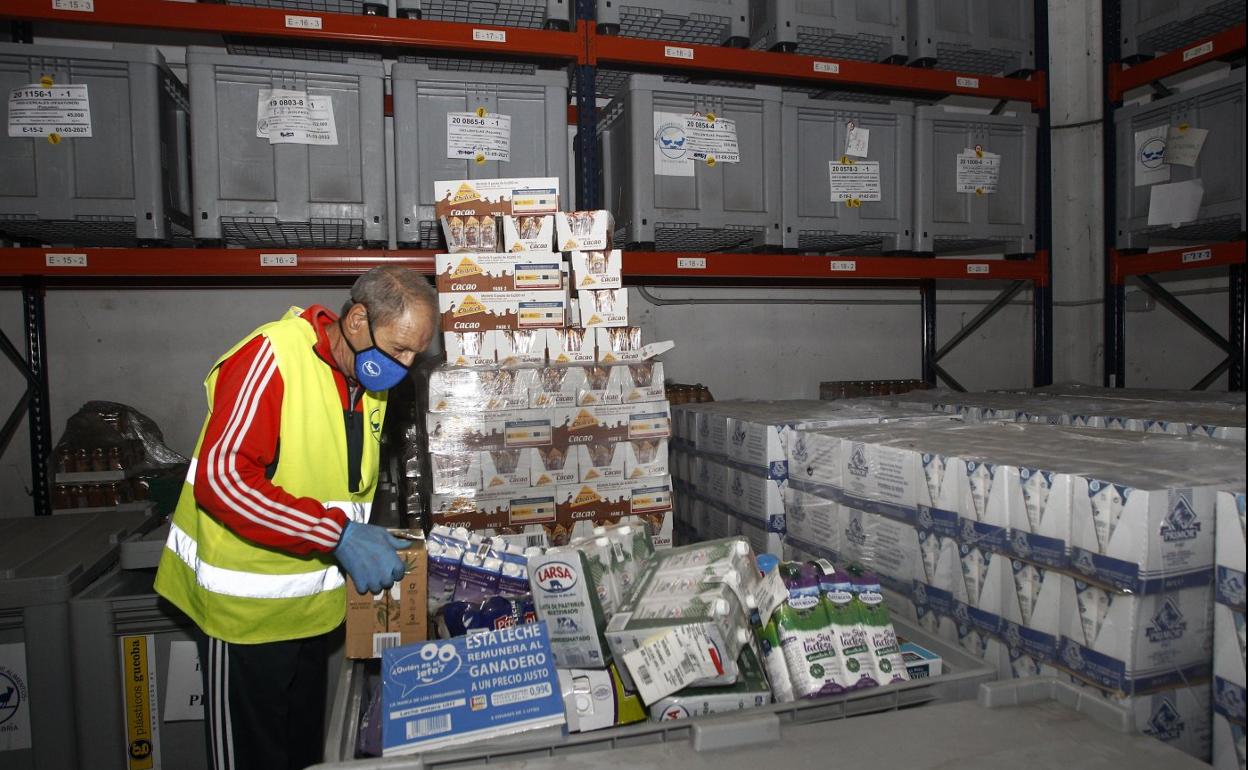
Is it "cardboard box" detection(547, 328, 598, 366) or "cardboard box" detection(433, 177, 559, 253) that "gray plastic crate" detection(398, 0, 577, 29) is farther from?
"cardboard box" detection(547, 328, 598, 366)

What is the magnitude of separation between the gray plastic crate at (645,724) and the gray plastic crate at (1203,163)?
367cm

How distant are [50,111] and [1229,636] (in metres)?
4.64

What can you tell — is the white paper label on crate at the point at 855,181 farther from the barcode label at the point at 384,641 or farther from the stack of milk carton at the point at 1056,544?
the barcode label at the point at 384,641

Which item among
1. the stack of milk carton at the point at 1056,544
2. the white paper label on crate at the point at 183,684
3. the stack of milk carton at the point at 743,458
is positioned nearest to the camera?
the stack of milk carton at the point at 1056,544

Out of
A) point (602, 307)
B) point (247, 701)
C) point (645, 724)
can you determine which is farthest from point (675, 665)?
point (602, 307)

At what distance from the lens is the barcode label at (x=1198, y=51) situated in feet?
13.5

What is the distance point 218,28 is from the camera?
11.5 feet

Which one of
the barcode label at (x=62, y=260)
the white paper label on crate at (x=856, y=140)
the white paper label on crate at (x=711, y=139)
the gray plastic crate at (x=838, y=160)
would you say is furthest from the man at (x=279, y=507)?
the white paper label on crate at (x=856, y=140)

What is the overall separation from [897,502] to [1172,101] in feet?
12.5

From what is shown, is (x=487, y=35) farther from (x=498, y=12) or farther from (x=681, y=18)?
(x=681, y=18)

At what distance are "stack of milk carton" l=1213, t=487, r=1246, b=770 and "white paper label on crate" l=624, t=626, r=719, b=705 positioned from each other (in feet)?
3.53

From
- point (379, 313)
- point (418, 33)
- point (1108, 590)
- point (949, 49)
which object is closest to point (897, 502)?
point (1108, 590)

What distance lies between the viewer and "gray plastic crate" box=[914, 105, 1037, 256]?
440 centimetres

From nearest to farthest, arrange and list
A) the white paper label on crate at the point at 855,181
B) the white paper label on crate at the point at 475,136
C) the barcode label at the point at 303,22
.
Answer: the barcode label at the point at 303,22 < the white paper label on crate at the point at 475,136 < the white paper label on crate at the point at 855,181
